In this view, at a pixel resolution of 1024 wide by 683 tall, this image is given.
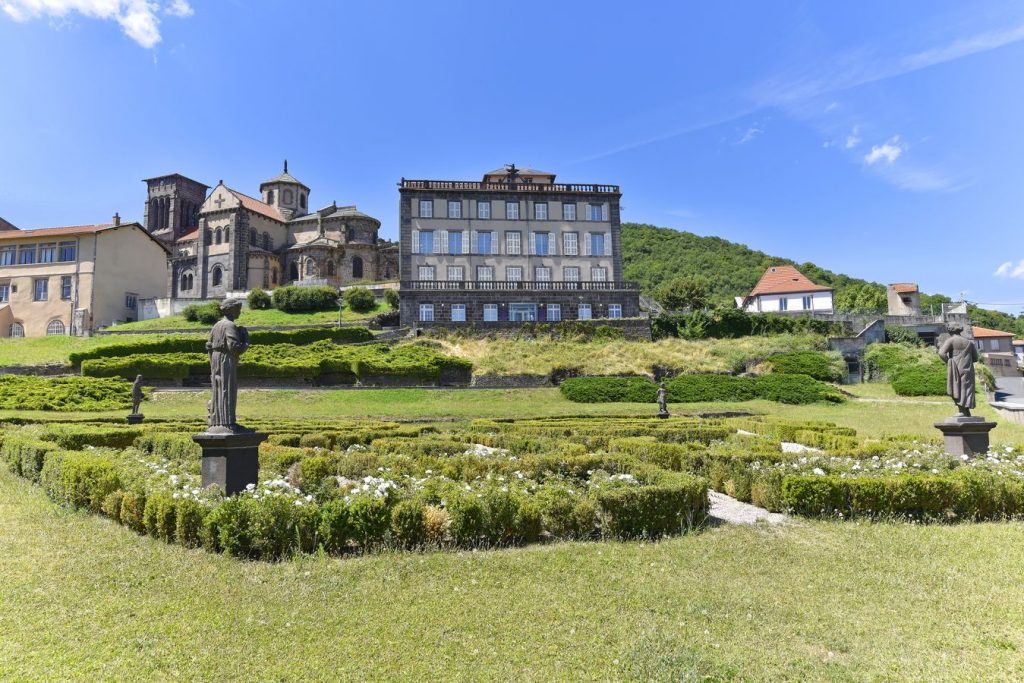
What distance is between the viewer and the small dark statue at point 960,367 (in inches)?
515

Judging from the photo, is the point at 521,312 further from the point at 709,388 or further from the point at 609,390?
the point at 709,388

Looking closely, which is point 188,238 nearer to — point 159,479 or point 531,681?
point 159,479

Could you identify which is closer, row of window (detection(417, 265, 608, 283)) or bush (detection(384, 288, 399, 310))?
row of window (detection(417, 265, 608, 283))

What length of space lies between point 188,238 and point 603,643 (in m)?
72.6

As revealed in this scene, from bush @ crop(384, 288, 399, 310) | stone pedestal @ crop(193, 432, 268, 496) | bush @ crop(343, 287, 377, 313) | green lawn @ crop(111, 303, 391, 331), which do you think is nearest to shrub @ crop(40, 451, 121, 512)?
stone pedestal @ crop(193, 432, 268, 496)

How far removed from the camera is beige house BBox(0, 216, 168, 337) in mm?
50438

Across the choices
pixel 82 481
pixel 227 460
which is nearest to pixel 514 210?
pixel 82 481

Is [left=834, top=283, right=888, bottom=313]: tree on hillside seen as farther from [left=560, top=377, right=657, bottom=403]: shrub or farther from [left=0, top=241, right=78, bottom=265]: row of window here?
[left=0, top=241, right=78, bottom=265]: row of window

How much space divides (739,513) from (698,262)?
87135 mm

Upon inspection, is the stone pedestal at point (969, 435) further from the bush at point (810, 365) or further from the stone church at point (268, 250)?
the stone church at point (268, 250)

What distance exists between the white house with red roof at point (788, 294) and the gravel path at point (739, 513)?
47480 millimetres

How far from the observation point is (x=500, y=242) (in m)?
52.4

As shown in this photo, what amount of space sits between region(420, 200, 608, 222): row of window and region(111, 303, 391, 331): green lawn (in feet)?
27.7

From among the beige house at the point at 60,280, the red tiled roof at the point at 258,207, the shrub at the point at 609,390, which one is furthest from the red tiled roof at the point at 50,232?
the shrub at the point at 609,390
